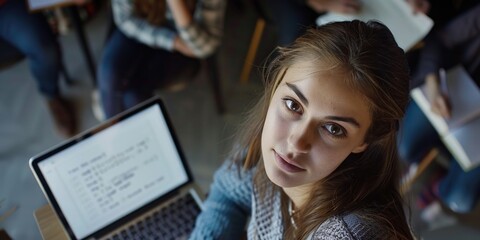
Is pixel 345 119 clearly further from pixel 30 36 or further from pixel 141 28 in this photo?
pixel 30 36

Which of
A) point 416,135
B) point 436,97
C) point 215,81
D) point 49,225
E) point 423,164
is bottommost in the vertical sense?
point 423,164

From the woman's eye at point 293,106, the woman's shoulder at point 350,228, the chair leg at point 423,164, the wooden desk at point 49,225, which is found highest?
the woman's eye at point 293,106

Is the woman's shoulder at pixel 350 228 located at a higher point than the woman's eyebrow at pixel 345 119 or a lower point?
lower

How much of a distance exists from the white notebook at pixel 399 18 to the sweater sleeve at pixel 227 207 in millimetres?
605

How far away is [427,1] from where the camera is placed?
160 cm

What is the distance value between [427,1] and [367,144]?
3.26ft

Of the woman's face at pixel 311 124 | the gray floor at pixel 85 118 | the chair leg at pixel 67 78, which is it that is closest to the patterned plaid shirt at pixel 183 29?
the gray floor at pixel 85 118

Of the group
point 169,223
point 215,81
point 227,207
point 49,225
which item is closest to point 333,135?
point 227,207

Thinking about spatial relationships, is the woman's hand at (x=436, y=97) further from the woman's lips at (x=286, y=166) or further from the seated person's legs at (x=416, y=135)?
the woman's lips at (x=286, y=166)

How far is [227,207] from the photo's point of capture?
3.55 ft

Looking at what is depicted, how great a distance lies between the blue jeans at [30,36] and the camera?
1688mm

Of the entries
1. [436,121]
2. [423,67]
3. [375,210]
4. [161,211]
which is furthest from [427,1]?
[161,211]

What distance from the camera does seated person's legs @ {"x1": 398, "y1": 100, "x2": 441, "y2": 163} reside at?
1.64 metres

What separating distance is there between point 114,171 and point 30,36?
92 cm
